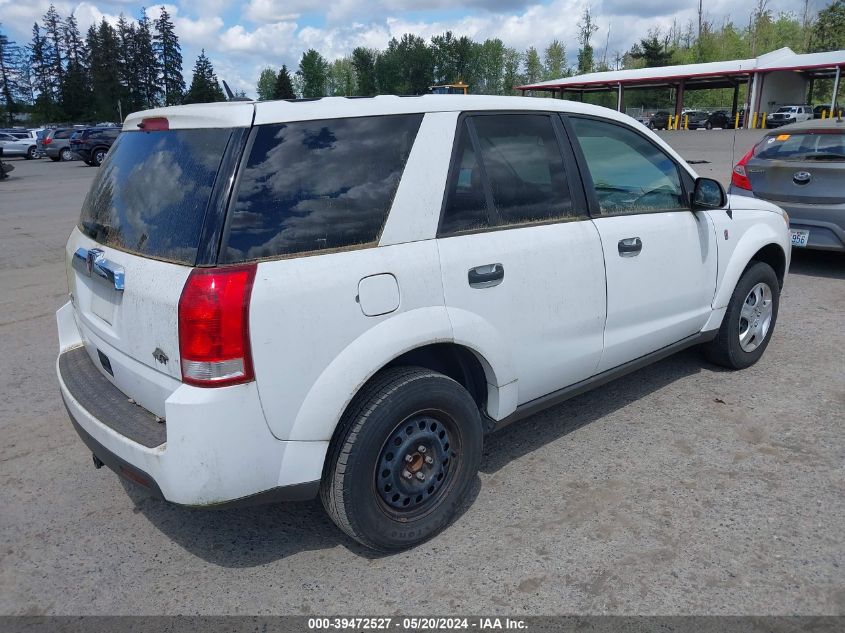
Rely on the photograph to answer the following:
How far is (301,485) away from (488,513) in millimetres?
1033

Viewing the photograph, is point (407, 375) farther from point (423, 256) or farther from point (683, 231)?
point (683, 231)

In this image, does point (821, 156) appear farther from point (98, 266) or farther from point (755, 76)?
point (755, 76)

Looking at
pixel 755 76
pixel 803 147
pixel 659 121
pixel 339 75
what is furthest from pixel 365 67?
pixel 803 147

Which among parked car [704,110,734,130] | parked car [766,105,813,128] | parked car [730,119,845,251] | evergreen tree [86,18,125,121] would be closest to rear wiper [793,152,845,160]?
parked car [730,119,845,251]

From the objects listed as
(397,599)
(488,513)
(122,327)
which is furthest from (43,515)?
(488,513)

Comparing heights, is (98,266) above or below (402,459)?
above

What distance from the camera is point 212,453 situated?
7.86ft

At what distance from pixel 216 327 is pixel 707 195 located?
3149 mm

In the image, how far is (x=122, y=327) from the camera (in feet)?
9.02

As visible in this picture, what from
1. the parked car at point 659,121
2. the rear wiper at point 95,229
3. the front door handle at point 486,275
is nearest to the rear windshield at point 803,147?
the front door handle at point 486,275

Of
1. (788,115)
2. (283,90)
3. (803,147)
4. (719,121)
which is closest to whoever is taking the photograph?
(803,147)

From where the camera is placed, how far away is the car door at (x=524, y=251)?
118 inches

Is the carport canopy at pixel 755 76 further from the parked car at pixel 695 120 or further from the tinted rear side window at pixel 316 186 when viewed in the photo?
the tinted rear side window at pixel 316 186

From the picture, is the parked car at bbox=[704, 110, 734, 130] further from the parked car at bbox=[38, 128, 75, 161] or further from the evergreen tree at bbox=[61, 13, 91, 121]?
the evergreen tree at bbox=[61, 13, 91, 121]
